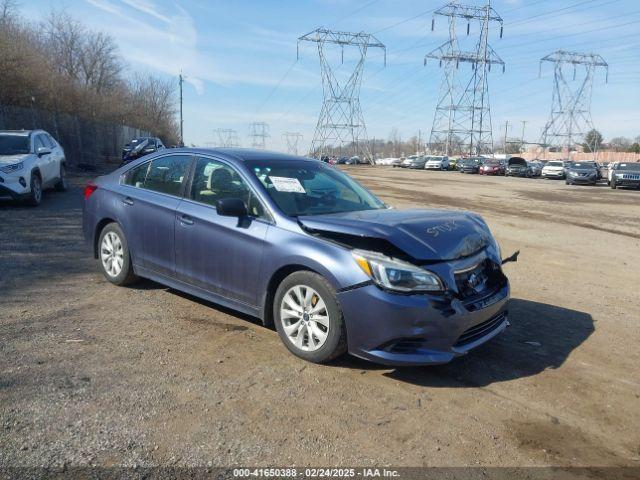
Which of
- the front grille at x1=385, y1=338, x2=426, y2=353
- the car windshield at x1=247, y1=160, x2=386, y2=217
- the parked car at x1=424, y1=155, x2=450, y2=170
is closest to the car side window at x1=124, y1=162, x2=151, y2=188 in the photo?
the car windshield at x1=247, y1=160, x2=386, y2=217

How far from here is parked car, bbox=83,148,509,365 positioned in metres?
3.84

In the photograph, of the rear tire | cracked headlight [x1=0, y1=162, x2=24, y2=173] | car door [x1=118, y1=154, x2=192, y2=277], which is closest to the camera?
car door [x1=118, y1=154, x2=192, y2=277]

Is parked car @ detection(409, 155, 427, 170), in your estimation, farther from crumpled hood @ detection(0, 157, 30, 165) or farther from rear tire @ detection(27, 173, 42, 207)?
crumpled hood @ detection(0, 157, 30, 165)

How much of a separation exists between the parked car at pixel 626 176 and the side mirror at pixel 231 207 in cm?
3243

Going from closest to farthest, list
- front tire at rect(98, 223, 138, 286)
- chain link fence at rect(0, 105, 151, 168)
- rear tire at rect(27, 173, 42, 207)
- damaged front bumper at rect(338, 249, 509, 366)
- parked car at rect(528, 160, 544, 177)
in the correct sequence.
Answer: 1. damaged front bumper at rect(338, 249, 509, 366)
2. front tire at rect(98, 223, 138, 286)
3. rear tire at rect(27, 173, 42, 207)
4. chain link fence at rect(0, 105, 151, 168)
5. parked car at rect(528, 160, 544, 177)

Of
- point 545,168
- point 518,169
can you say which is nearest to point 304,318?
point 545,168

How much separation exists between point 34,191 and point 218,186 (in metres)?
8.84

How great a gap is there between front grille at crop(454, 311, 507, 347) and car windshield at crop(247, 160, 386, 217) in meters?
1.57

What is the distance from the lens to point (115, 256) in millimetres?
6031

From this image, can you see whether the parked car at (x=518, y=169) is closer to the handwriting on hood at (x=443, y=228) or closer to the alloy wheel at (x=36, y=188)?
the alloy wheel at (x=36, y=188)

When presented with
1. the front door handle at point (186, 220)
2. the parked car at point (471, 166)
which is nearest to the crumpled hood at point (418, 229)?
the front door handle at point (186, 220)

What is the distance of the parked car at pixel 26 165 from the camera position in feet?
37.4

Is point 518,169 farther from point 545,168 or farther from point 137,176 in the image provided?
point 137,176

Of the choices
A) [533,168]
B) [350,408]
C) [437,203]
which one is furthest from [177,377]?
[533,168]
